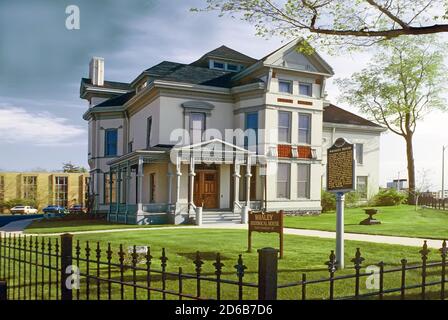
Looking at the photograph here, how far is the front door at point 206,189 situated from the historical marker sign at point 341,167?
1532 cm

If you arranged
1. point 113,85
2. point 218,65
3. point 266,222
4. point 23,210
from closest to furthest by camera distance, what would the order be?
1. point 266,222
2. point 218,65
3. point 113,85
4. point 23,210

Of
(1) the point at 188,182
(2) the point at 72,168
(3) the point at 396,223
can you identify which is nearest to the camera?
(3) the point at 396,223

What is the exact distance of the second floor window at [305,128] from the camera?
26031mm

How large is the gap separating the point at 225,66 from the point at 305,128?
21.0ft

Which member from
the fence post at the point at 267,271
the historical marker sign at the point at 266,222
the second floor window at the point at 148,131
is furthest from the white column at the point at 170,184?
the fence post at the point at 267,271

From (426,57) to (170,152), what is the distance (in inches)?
507

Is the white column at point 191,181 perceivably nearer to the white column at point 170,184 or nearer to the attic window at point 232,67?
the white column at point 170,184

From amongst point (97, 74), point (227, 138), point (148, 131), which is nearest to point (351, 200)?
point (227, 138)

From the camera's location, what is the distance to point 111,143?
31422 mm

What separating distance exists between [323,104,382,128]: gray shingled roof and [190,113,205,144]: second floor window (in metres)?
10.9

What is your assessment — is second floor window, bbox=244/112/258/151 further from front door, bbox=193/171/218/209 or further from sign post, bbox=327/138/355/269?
sign post, bbox=327/138/355/269

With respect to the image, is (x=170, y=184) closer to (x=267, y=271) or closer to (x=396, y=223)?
(x=396, y=223)

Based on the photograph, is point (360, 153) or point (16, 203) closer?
point (360, 153)

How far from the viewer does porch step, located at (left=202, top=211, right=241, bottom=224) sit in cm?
2170
